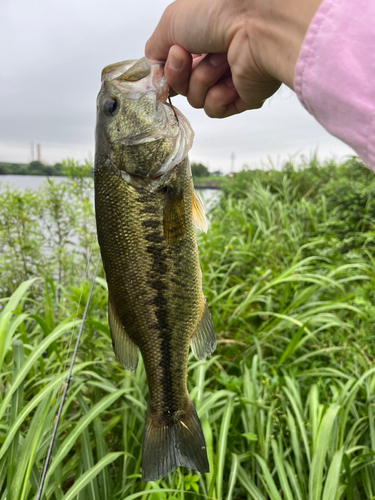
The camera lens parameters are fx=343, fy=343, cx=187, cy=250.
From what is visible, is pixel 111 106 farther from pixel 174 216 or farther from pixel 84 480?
pixel 84 480

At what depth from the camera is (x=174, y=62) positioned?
1195 millimetres

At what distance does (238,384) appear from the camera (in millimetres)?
2172

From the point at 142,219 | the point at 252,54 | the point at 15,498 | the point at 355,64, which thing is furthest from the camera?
the point at 15,498

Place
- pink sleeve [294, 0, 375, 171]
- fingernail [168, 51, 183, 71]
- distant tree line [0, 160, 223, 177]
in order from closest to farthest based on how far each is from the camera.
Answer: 1. pink sleeve [294, 0, 375, 171]
2. fingernail [168, 51, 183, 71]
3. distant tree line [0, 160, 223, 177]

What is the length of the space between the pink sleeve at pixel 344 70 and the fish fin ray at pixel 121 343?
89 cm

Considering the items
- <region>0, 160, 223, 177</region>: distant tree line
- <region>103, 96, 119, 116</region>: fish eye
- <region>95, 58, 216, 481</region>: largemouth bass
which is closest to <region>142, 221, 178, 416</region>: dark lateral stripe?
<region>95, 58, 216, 481</region>: largemouth bass

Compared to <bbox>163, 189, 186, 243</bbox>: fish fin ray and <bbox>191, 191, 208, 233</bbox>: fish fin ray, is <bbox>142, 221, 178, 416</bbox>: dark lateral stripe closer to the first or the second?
<bbox>163, 189, 186, 243</bbox>: fish fin ray

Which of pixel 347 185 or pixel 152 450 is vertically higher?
pixel 347 185

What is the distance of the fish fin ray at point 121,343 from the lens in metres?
1.21

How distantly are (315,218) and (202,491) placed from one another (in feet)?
13.6

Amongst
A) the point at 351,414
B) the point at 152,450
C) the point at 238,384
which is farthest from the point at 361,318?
the point at 152,450

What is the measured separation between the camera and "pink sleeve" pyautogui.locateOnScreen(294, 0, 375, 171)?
65 cm

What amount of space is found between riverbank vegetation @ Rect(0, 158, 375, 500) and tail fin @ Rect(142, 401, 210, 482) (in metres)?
0.33

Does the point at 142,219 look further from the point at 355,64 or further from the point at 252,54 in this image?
the point at 355,64
